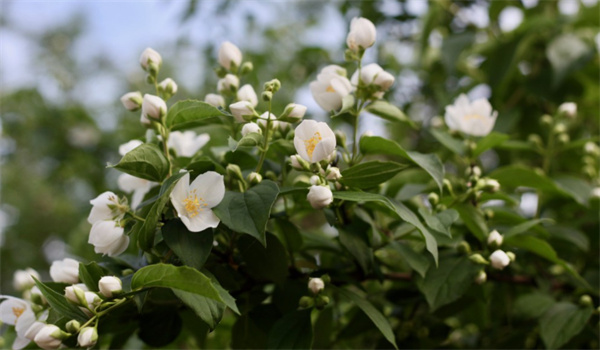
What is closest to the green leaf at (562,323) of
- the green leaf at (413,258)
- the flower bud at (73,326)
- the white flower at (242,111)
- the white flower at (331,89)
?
the green leaf at (413,258)

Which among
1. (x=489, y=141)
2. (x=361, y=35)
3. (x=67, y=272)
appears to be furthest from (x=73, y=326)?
(x=489, y=141)

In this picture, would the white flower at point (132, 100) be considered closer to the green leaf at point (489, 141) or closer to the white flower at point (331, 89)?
the white flower at point (331, 89)

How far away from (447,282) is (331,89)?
1.17 ft

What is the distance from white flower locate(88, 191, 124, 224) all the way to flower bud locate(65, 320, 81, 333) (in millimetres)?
157

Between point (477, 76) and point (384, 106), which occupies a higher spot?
point (384, 106)

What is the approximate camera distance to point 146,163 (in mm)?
744

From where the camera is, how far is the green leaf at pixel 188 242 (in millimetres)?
687

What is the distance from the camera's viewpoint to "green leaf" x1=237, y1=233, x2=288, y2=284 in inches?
32.1

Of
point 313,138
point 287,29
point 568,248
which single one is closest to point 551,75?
point 568,248

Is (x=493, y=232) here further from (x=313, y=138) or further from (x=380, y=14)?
(x=380, y=14)

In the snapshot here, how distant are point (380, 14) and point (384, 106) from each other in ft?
3.51

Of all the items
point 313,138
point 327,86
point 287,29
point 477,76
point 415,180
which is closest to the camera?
point 313,138

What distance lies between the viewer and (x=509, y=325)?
47.7 inches

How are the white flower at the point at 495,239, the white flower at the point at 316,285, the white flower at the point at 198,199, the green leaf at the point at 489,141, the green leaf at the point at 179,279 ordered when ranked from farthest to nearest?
1. the green leaf at the point at 489,141
2. the white flower at the point at 495,239
3. the white flower at the point at 316,285
4. the white flower at the point at 198,199
5. the green leaf at the point at 179,279
